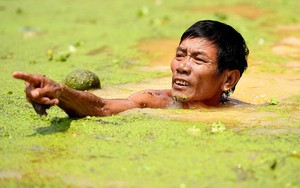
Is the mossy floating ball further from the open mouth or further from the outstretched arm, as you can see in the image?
the open mouth

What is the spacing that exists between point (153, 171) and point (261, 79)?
372 centimetres

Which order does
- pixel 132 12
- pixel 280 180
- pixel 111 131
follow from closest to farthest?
1. pixel 280 180
2. pixel 111 131
3. pixel 132 12

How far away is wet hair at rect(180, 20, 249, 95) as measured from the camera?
5195mm

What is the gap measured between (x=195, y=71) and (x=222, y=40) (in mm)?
436

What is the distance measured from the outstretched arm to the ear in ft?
1.89

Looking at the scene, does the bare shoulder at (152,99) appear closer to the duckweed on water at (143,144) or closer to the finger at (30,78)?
the duckweed on water at (143,144)

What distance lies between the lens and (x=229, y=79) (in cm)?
545

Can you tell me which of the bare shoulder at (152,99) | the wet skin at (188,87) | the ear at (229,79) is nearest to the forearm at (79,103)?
the wet skin at (188,87)

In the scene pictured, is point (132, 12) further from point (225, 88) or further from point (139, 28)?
point (225, 88)

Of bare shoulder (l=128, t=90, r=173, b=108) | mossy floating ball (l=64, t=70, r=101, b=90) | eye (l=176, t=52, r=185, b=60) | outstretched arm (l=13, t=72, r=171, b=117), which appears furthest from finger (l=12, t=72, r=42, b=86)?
mossy floating ball (l=64, t=70, r=101, b=90)

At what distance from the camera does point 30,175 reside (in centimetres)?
335

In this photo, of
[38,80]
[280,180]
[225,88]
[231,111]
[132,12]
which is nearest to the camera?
[280,180]

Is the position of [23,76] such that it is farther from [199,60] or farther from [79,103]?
[199,60]

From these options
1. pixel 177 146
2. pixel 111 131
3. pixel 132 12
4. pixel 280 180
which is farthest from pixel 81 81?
pixel 132 12
